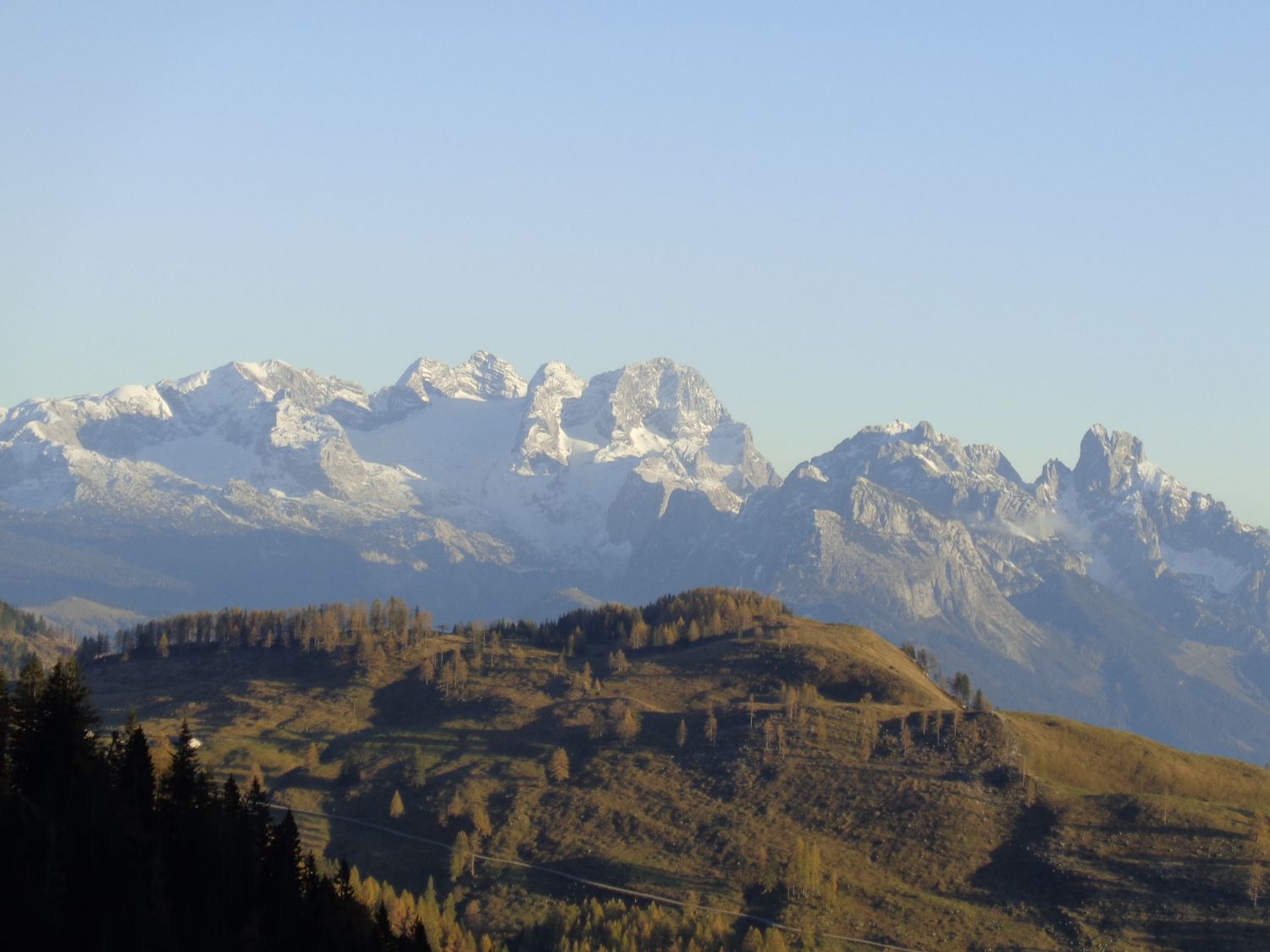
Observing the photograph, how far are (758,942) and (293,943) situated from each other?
9231 centimetres

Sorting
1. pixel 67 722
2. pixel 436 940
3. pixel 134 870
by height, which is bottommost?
pixel 436 940

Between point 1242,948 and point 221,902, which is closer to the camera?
point 221,902

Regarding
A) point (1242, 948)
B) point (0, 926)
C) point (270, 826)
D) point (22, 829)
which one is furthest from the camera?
point (1242, 948)

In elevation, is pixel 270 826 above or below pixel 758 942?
above

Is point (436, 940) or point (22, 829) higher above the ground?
point (22, 829)

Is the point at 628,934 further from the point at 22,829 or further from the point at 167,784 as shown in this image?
the point at 22,829

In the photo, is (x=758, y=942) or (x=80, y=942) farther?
(x=758, y=942)

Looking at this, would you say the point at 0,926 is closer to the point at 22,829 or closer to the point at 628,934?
the point at 22,829

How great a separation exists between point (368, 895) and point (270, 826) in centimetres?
5761

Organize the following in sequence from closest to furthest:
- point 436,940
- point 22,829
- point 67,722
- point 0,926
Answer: point 0,926 → point 22,829 → point 67,722 → point 436,940

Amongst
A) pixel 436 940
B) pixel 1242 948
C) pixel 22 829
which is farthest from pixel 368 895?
pixel 1242 948

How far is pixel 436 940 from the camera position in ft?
600

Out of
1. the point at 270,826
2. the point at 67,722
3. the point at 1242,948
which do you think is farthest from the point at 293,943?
the point at 1242,948

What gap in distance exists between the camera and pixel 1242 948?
19838 centimetres
